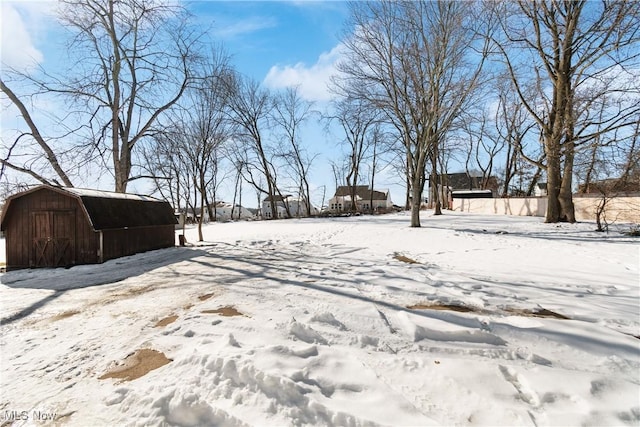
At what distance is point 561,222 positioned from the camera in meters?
16.4

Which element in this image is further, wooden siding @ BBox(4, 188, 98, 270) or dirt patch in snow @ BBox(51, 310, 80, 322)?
wooden siding @ BBox(4, 188, 98, 270)

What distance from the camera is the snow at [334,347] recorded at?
85.9 inches

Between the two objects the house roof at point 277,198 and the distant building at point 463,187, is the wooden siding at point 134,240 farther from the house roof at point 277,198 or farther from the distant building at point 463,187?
the distant building at point 463,187

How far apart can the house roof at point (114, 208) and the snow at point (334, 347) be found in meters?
2.79

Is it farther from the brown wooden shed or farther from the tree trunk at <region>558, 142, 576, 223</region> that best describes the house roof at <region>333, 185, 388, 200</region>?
the brown wooden shed

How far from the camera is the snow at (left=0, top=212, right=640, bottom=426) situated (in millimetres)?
2182

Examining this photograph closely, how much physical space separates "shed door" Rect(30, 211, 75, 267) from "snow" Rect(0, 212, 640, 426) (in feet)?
7.28

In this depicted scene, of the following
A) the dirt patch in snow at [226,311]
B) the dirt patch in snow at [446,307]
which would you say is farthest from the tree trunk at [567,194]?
the dirt patch in snow at [226,311]

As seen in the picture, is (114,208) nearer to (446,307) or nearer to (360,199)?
(446,307)

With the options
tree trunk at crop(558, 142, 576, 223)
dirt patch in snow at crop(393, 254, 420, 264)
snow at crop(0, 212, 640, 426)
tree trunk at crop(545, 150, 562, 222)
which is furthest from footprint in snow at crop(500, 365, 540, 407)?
tree trunk at crop(545, 150, 562, 222)

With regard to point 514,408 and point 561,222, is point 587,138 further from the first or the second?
point 514,408

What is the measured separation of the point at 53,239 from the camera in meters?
8.53

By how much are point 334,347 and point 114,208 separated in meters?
9.83

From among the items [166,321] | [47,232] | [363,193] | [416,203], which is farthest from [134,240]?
[363,193]
